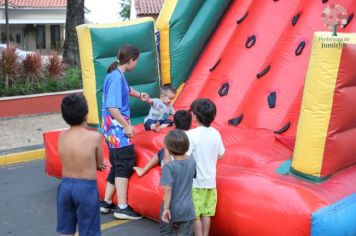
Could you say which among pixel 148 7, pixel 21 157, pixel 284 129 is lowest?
pixel 21 157

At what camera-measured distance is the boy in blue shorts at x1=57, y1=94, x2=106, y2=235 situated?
3375 millimetres

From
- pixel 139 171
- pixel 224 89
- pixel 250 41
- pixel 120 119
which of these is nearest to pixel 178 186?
pixel 120 119

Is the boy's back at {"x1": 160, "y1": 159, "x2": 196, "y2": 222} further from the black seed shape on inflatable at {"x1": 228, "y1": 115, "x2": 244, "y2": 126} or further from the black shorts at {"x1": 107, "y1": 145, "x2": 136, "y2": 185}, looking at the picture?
the black seed shape on inflatable at {"x1": 228, "y1": 115, "x2": 244, "y2": 126}

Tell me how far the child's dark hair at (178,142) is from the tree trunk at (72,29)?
31.3ft

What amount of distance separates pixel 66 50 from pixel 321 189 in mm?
10052

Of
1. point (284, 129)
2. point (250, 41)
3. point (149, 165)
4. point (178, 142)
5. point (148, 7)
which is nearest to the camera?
point (178, 142)

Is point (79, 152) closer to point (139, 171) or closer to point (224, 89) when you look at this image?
point (139, 171)

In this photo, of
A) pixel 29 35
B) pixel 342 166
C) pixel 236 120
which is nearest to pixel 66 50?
pixel 236 120

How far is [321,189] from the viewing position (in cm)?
381

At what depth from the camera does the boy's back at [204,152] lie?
3.87 meters

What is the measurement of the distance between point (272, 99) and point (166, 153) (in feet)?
5.57

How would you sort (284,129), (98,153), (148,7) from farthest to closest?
1. (148,7)
2. (284,129)
3. (98,153)

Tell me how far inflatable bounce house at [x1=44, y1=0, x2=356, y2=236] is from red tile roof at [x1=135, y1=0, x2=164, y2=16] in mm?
25059

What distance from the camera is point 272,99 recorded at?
5578mm
